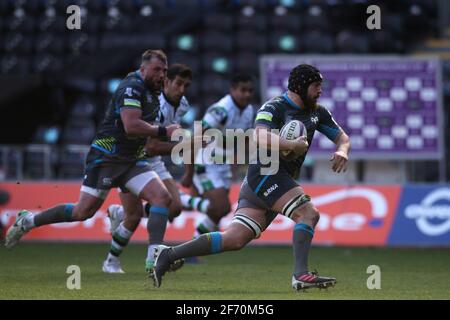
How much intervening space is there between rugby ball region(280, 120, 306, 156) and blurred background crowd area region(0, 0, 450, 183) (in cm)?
1010

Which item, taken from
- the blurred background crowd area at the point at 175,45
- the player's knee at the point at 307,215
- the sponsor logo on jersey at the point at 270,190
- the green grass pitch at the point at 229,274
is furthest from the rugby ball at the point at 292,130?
the blurred background crowd area at the point at 175,45

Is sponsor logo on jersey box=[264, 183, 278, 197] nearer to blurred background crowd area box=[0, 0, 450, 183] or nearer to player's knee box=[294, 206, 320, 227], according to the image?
player's knee box=[294, 206, 320, 227]

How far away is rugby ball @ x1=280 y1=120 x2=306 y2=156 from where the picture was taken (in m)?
8.40

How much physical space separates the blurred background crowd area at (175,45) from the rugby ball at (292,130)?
10097 millimetres

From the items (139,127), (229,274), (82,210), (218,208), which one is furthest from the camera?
(218,208)

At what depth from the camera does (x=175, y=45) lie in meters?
21.4

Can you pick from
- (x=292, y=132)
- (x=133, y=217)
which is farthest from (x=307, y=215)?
(x=133, y=217)

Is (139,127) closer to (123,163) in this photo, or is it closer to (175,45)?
(123,163)

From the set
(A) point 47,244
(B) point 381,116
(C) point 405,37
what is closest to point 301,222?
(A) point 47,244

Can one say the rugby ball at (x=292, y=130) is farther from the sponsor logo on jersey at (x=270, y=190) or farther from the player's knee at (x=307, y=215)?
the player's knee at (x=307, y=215)

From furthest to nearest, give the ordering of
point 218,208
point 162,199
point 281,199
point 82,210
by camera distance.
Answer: point 218,208
point 82,210
point 162,199
point 281,199

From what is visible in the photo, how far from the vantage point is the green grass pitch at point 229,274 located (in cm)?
820

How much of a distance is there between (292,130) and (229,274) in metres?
2.55
